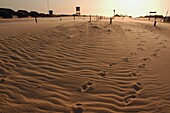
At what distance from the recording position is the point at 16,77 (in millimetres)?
5176

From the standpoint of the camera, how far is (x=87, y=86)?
4715 mm

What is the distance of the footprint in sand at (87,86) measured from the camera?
455 cm

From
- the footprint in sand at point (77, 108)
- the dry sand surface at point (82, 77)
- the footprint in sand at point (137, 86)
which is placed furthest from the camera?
the footprint in sand at point (137, 86)

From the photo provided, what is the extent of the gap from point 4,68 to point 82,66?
269 cm

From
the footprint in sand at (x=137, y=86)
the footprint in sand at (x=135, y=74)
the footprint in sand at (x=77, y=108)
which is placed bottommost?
the footprint in sand at (x=77, y=108)

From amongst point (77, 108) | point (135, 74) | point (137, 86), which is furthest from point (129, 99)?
point (135, 74)

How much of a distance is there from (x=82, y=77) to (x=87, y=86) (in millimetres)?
559

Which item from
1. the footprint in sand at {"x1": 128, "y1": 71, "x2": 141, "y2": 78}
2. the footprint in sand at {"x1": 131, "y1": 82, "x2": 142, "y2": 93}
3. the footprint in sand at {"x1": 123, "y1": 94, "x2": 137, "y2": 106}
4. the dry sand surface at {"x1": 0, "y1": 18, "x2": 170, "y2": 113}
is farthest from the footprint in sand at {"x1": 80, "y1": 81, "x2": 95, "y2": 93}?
the footprint in sand at {"x1": 128, "y1": 71, "x2": 141, "y2": 78}

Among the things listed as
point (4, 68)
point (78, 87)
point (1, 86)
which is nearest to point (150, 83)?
point (78, 87)

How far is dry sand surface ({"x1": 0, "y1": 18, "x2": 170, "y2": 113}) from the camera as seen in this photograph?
154 inches

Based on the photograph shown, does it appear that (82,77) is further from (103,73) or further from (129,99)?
(129,99)

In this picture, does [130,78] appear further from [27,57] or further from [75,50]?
[27,57]

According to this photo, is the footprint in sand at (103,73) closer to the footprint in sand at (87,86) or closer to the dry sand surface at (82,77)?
the dry sand surface at (82,77)

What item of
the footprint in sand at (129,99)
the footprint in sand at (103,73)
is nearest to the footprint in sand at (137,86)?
the footprint in sand at (129,99)
